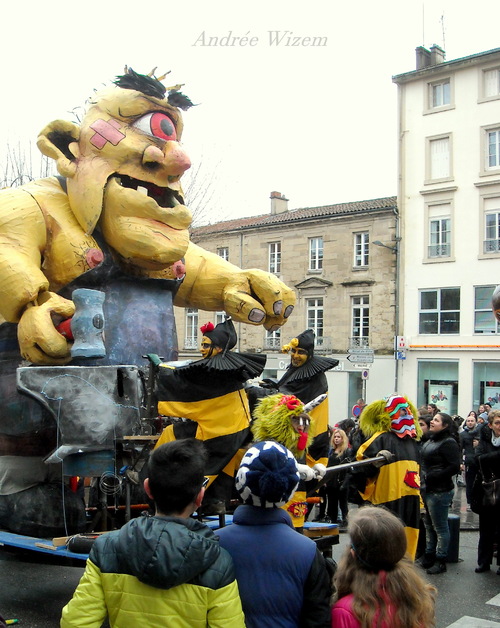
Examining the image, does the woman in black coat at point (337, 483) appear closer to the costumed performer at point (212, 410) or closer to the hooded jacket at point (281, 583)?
the costumed performer at point (212, 410)

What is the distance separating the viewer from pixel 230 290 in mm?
6875

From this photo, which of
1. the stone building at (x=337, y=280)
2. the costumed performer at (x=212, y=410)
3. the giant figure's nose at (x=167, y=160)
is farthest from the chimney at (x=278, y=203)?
the costumed performer at (x=212, y=410)

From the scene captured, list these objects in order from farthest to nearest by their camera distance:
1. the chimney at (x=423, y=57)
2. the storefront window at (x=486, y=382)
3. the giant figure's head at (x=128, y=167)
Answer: the chimney at (x=423, y=57)
the storefront window at (x=486, y=382)
the giant figure's head at (x=128, y=167)

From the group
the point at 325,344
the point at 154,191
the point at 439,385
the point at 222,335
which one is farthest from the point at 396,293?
the point at 222,335

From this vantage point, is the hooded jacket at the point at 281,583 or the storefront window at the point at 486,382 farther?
the storefront window at the point at 486,382

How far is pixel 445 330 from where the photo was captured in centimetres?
2494

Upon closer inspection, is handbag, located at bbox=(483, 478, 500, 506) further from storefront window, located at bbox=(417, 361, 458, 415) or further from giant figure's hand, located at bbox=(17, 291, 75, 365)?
storefront window, located at bbox=(417, 361, 458, 415)

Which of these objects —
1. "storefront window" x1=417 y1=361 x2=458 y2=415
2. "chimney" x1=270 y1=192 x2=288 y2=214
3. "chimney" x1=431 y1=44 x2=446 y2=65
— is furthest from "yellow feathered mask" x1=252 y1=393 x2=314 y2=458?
"chimney" x1=270 y1=192 x2=288 y2=214

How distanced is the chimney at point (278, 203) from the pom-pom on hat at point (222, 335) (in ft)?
88.8

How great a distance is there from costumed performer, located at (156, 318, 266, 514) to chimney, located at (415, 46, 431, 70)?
25064mm

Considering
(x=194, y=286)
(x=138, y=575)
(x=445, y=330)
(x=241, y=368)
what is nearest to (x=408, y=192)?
(x=445, y=330)

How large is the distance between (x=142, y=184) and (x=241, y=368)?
6.73 ft

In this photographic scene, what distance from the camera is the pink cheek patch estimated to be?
19.4 feet

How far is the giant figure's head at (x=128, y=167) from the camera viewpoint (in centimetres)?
590
